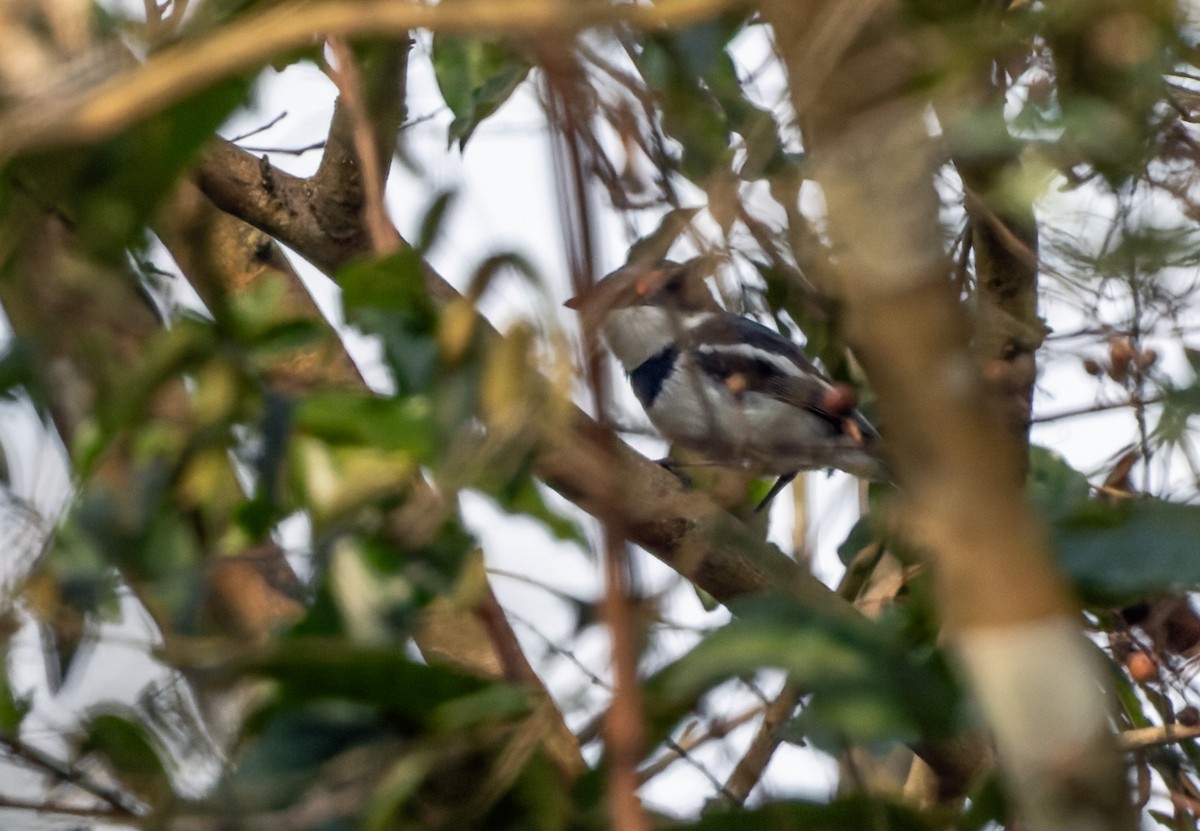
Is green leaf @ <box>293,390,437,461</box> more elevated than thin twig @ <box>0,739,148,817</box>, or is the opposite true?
green leaf @ <box>293,390,437,461</box>

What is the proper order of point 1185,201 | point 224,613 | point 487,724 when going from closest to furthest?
1. point 487,724
2. point 224,613
3. point 1185,201

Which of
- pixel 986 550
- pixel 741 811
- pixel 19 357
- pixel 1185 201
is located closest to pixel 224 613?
pixel 19 357

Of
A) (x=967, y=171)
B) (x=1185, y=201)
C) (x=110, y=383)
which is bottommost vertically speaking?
(x=110, y=383)

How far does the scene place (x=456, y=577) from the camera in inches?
39.0

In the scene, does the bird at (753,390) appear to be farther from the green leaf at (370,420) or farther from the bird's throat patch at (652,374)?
the green leaf at (370,420)

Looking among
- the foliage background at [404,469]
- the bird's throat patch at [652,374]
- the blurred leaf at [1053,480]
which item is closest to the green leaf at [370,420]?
the foliage background at [404,469]

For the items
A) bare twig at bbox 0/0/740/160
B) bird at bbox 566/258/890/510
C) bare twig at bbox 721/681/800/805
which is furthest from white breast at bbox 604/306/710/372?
bare twig at bbox 0/0/740/160

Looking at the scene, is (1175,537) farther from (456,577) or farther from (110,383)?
(110,383)

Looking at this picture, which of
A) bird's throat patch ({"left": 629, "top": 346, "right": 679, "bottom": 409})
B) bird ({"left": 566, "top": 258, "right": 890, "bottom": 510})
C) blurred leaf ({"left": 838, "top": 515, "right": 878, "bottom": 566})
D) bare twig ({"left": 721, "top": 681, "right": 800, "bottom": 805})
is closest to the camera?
bare twig ({"left": 721, "top": 681, "right": 800, "bottom": 805})

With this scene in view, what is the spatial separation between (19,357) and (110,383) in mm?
109

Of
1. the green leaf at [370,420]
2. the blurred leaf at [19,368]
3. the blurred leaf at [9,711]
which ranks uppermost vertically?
the green leaf at [370,420]

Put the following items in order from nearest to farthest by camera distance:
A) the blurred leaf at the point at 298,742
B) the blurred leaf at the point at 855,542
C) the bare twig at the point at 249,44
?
the bare twig at the point at 249,44
the blurred leaf at the point at 298,742
the blurred leaf at the point at 855,542

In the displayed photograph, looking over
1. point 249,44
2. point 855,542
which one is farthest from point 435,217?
point 855,542

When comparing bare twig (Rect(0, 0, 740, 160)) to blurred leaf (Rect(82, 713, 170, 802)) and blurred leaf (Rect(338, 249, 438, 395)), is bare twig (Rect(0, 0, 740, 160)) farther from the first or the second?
blurred leaf (Rect(82, 713, 170, 802))
